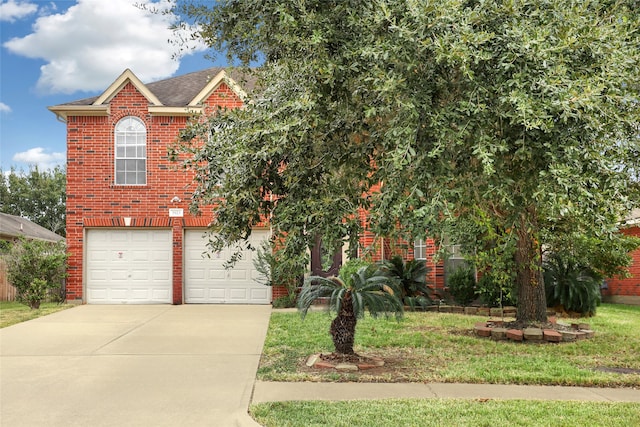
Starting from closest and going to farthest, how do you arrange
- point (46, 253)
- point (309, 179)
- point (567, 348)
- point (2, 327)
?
point (309, 179) → point (567, 348) → point (2, 327) → point (46, 253)

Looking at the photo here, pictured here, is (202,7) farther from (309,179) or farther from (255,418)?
(255,418)

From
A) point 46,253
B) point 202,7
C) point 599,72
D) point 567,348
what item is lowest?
point 567,348

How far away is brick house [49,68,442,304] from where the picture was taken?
1681 centimetres

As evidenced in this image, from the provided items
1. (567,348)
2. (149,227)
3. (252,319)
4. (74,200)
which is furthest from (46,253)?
(567,348)

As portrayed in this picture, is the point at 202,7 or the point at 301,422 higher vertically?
the point at 202,7

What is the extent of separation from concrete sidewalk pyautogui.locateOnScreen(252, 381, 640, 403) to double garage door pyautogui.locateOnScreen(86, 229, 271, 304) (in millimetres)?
10046

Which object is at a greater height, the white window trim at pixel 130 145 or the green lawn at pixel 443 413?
the white window trim at pixel 130 145

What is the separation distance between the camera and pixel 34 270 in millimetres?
16141

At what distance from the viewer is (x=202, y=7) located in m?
7.94

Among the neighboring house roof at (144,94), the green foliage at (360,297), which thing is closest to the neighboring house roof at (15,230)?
the neighboring house roof at (144,94)

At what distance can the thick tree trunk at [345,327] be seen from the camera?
8.16 m

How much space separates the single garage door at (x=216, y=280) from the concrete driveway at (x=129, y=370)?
3364 mm

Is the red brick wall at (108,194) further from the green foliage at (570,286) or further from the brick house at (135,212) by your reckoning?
the green foliage at (570,286)

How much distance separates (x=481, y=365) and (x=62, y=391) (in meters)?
5.34
